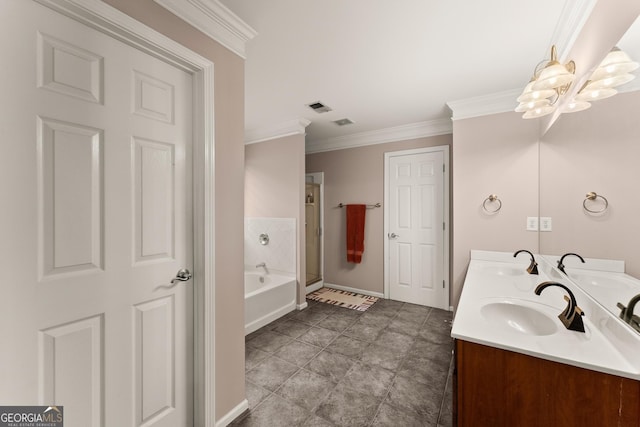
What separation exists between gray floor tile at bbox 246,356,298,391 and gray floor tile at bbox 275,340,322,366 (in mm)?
62

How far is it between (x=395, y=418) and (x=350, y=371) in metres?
0.50

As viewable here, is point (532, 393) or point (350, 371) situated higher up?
point (532, 393)

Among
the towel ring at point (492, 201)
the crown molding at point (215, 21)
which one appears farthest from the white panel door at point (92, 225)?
the towel ring at point (492, 201)

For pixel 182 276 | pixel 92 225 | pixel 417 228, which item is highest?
pixel 92 225

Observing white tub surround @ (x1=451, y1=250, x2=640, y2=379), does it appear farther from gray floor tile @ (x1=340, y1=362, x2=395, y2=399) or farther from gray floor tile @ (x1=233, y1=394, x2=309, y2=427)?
gray floor tile @ (x1=233, y1=394, x2=309, y2=427)

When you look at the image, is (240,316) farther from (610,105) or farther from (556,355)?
(610,105)

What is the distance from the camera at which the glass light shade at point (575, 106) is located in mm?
1268

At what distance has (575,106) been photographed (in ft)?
4.52

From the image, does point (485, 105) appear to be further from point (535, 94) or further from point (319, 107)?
point (319, 107)

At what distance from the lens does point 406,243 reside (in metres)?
3.56

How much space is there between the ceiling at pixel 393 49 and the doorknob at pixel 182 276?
1.46 meters

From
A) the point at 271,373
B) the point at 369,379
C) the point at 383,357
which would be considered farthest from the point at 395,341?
the point at 271,373

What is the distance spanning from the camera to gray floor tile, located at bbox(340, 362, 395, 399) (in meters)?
1.82

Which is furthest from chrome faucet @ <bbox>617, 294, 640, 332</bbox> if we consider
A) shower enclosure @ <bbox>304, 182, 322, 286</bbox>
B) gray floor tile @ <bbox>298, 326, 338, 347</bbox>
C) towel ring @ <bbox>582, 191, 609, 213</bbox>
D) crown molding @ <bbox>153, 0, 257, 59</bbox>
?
shower enclosure @ <bbox>304, 182, 322, 286</bbox>
